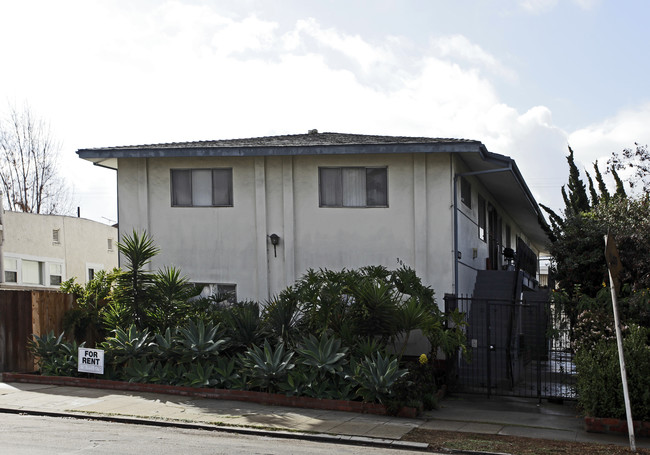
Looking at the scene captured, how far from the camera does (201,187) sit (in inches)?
711

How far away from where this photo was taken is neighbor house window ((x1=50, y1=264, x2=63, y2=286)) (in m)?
39.9

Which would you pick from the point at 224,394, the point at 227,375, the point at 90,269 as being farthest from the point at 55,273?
the point at 224,394

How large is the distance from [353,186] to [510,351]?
5394 mm

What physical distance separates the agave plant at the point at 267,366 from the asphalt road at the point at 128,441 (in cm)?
247

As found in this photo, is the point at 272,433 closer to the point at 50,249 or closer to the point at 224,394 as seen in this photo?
the point at 224,394

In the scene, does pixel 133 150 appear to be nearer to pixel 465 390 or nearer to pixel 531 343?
pixel 465 390

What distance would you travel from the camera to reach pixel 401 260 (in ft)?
54.7

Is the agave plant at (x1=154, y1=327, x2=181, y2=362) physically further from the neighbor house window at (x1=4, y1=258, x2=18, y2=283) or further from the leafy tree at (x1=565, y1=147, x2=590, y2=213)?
the neighbor house window at (x1=4, y1=258, x2=18, y2=283)

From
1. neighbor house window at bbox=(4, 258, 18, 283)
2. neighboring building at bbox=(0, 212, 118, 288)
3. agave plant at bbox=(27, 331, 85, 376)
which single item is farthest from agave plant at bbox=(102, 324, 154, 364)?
neighbor house window at bbox=(4, 258, 18, 283)

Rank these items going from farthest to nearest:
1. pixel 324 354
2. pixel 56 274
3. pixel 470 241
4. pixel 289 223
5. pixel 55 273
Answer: pixel 56 274 → pixel 55 273 → pixel 470 241 → pixel 289 223 → pixel 324 354

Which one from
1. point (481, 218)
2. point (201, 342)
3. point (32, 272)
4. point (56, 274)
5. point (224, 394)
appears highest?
point (481, 218)

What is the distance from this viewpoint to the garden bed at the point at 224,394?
12.5 m

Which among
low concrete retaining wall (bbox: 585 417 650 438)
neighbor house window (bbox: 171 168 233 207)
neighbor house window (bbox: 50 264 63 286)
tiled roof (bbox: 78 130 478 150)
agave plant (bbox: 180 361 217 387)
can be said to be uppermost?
tiled roof (bbox: 78 130 478 150)

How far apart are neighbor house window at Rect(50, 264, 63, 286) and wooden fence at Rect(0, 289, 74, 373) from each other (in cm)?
2501
